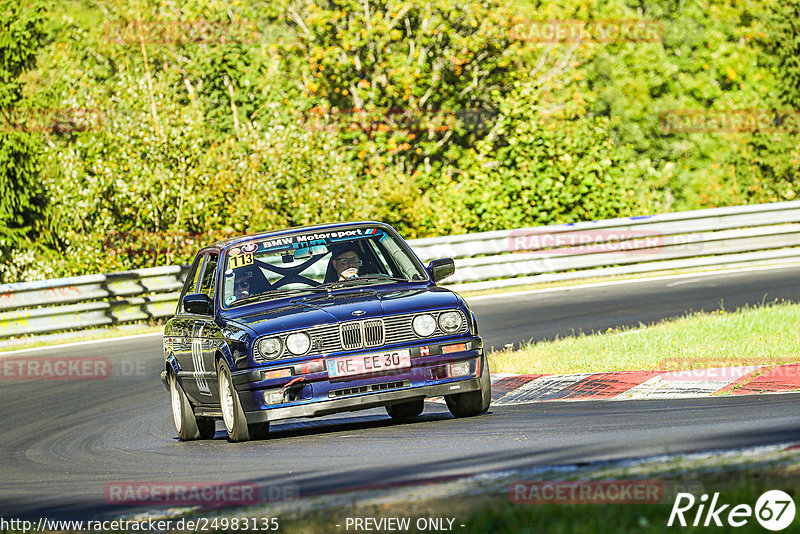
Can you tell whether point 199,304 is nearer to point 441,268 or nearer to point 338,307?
point 338,307

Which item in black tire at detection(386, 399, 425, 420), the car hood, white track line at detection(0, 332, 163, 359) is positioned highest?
the car hood

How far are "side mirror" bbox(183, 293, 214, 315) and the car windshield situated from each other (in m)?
0.14

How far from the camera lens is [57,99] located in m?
30.7

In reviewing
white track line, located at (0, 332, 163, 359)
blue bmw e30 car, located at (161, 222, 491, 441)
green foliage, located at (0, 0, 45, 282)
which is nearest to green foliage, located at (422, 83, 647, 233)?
white track line, located at (0, 332, 163, 359)

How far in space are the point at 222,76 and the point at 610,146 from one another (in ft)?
40.8

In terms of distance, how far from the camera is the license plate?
8570 millimetres

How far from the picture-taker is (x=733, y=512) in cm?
452

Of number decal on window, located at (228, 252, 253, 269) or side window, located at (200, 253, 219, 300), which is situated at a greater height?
number decal on window, located at (228, 252, 253, 269)

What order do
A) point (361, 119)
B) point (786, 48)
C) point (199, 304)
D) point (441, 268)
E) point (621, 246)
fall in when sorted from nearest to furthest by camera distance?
point (199, 304)
point (441, 268)
point (621, 246)
point (361, 119)
point (786, 48)

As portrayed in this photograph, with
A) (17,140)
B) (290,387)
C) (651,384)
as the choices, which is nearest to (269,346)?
(290,387)

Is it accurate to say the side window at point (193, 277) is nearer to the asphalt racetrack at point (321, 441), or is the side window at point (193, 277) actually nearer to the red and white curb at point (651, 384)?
the asphalt racetrack at point (321, 441)

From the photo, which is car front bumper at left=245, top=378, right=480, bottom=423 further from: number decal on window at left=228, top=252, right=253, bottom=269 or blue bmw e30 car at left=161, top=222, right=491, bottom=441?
number decal on window at left=228, top=252, right=253, bottom=269

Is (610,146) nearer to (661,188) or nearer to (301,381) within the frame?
(301,381)

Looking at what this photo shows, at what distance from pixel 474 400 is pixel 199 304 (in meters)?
2.26
